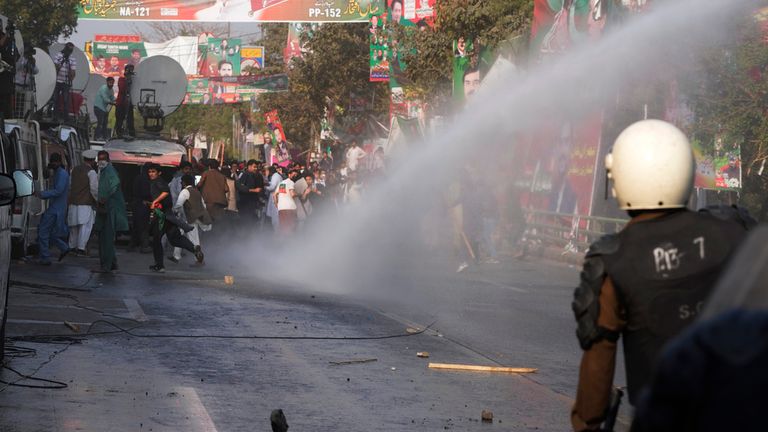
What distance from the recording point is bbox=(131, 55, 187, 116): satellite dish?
107 feet

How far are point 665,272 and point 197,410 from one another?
483 cm

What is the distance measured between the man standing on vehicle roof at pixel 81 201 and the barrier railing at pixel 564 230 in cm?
887

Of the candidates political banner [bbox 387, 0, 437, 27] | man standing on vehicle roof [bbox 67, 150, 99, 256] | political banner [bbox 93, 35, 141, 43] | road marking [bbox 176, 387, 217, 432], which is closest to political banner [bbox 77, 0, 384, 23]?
political banner [bbox 387, 0, 437, 27]

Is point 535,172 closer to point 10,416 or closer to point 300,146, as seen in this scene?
point 10,416

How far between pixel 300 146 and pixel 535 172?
117ft

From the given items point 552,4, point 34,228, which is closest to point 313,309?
point 34,228

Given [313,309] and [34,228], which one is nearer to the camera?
[313,309]

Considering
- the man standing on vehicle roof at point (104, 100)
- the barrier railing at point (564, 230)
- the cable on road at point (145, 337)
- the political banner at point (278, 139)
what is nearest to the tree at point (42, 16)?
the man standing on vehicle roof at point (104, 100)

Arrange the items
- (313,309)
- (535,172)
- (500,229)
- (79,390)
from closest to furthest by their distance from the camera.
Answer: (79,390), (313,309), (500,229), (535,172)

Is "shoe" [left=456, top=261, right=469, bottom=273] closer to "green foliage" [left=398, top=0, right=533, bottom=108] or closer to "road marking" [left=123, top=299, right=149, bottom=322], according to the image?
"road marking" [left=123, top=299, right=149, bottom=322]

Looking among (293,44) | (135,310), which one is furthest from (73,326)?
(293,44)

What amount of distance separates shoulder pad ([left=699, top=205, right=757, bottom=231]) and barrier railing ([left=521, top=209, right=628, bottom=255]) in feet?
64.1

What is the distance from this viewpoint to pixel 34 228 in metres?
21.3

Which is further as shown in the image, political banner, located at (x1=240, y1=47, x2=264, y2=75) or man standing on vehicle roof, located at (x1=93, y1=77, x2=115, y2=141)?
political banner, located at (x1=240, y1=47, x2=264, y2=75)
